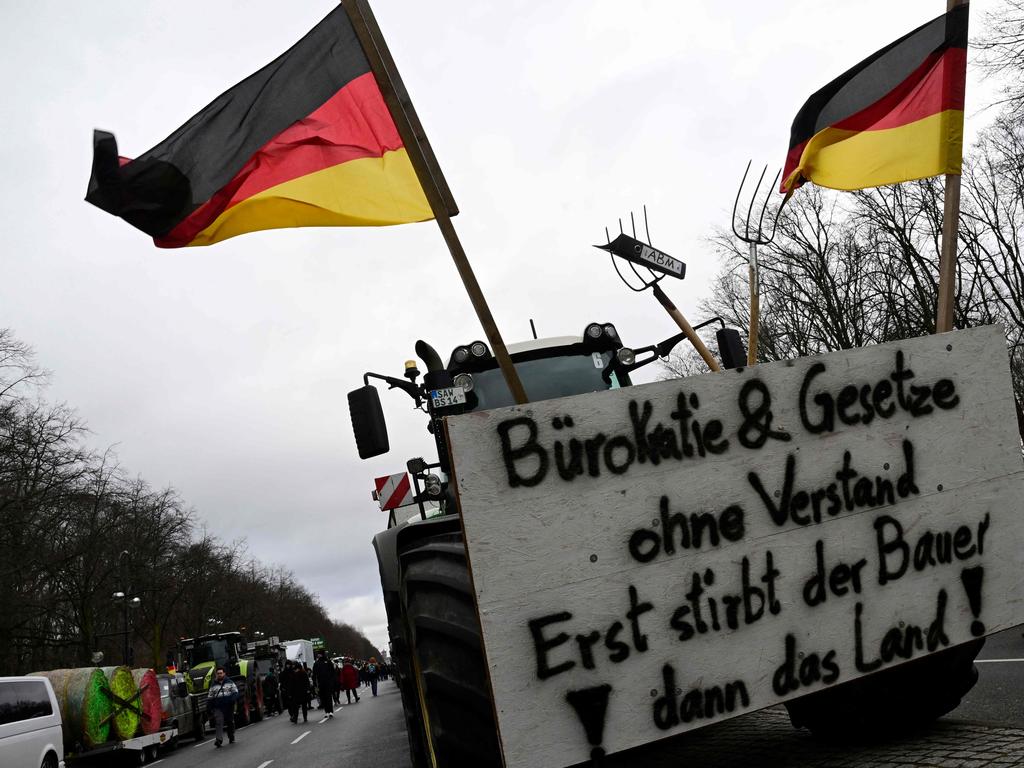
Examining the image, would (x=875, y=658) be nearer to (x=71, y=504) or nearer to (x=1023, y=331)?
(x=1023, y=331)

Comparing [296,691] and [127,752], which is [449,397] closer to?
[127,752]

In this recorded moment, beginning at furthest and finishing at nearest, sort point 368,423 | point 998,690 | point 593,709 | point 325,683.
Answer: point 325,683 → point 998,690 → point 368,423 → point 593,709

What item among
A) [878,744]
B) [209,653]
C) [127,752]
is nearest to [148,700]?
[127,752]

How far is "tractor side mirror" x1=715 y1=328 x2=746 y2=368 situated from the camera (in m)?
5.88

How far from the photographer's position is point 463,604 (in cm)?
366

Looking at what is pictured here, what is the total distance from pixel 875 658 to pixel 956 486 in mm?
876

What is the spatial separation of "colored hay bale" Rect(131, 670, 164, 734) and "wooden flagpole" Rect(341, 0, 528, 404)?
17827 millimetres

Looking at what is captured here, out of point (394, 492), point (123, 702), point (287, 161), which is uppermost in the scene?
point (287, 161)

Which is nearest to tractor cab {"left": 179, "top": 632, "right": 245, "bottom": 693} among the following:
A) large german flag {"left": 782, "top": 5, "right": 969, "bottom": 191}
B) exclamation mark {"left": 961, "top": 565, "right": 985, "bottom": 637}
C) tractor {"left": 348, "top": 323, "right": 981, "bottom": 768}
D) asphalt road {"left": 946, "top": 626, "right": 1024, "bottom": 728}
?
asphalt road {"left": 946, "top": 626, "right": 1024, "bottom": 728}

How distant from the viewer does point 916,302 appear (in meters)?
31.7

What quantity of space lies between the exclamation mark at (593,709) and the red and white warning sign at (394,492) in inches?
318

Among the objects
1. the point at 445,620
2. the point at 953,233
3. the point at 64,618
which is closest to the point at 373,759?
the point at 445,620

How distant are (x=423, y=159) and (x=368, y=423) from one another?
149 cm

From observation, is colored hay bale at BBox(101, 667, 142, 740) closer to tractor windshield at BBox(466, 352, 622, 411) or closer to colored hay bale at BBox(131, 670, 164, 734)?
colored hay bale at BBox(131, 670, 164, 734)
